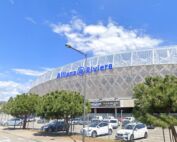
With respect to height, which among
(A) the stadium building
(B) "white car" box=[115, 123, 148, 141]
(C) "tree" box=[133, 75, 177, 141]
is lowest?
(B) "white car" box=[115, 123, 148, 141]

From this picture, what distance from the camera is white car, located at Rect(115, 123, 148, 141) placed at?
34188 mm

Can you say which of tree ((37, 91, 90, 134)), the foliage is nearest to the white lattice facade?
tree ((37, 91, 90, 134))

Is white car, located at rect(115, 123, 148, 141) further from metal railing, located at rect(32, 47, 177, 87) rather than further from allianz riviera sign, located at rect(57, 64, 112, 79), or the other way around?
allianz riviera sign, located at rect(57, 64, 112, 79)

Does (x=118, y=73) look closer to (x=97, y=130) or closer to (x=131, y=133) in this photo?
(x=97, y=130)

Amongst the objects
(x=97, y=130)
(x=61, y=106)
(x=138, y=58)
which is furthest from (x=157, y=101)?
(x=138, y=58)

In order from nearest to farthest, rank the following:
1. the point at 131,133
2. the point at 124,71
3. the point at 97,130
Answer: the point at 131,133 < the point at 97,130 < the point at 124,71

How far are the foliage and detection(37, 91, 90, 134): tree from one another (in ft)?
51.3

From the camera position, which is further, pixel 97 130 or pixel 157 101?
pixel 97 130

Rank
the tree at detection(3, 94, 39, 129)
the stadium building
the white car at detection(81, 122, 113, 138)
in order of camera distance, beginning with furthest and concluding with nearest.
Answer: the stadium building → the tree at detection(3, 94, 39, 129) → the white car at detection(81, 122, 113, 138)

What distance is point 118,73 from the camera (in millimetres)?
103938

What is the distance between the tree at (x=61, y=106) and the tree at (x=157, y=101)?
15638mm

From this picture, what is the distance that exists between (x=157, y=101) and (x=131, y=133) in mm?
12312

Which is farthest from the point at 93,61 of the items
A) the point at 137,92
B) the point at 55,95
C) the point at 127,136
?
the point at 137,92

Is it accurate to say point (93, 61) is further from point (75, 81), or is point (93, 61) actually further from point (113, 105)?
point (113, 105)
